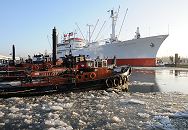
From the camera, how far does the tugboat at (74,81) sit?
1994cm

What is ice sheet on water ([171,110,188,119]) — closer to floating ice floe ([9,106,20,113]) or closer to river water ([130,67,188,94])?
floating ice floe ([9,106,20,113])

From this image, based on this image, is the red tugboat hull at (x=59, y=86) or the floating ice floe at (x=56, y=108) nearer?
the floating ice floe at (x=56, y=108)

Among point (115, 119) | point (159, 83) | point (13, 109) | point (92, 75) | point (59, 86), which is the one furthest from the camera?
point (159, 83)

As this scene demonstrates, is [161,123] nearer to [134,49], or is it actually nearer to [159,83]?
[159,83]

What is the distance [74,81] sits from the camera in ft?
72.1

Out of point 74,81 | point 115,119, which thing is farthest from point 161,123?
point 74,81

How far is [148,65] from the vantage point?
70.6 m

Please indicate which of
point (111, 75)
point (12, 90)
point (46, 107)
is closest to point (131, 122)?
point (46, 107)

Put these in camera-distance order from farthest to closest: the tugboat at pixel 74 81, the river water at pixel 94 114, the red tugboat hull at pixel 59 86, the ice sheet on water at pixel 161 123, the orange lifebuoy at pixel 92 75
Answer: the orange lifebuoy at pixel 92 75, the tugboat at pixel 74 81, the red tugboat hull at pixel 59 86, the river water at pixel 94 114, the ice sheet on water at pixel 161 123

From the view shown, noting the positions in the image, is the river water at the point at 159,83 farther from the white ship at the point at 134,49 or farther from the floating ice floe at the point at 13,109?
the white ship at the point at 134,49

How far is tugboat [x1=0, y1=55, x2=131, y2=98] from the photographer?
19941mm

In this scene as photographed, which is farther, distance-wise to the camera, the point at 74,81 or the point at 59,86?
the point at 74,81

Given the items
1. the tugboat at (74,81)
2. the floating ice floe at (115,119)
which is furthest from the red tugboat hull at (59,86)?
the floating ice floe at (115,119)

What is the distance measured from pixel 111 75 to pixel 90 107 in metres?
8.57
